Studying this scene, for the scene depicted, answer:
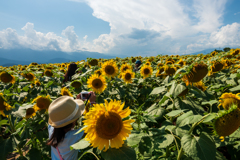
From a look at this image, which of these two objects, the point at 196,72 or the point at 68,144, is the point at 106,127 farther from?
the point at 196,72

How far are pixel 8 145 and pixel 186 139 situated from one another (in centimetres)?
298

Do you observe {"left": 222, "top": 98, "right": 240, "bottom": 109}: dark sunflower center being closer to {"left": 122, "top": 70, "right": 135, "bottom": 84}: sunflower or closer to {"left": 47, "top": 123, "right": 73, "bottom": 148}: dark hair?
{"left": 47, "top": 123, "right": 73, "bottom": 148}: dark hair

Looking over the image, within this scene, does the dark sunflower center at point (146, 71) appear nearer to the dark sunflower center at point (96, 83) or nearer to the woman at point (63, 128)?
the dark sunflower center at point (96, 83)

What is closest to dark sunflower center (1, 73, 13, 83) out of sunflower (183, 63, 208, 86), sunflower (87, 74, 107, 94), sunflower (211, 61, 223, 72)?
sunflower (87, 74, 107, 94)

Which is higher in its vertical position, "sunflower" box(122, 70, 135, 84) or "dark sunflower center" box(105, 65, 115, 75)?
"dark sunflower center" box(105, 65, 115, 75)

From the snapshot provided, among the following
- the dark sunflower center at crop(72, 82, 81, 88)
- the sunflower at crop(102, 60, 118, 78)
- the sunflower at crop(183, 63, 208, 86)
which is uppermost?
the sunflower at crop(183, 63, 208, 86)

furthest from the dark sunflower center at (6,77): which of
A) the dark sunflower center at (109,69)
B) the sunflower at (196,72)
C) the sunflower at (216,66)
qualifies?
the sunflower at (216,66)

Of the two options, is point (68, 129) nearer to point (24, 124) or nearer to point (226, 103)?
point (24, 124)

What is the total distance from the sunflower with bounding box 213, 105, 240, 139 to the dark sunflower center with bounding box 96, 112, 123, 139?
0.81 m

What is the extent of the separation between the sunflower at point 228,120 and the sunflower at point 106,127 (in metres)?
0.71

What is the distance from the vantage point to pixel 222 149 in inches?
109

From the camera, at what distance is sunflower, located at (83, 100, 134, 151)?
3.55ft

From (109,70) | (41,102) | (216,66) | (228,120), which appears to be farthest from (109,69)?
(228,120)

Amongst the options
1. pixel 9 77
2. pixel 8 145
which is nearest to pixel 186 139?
pixel 8 145
